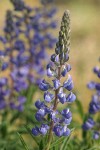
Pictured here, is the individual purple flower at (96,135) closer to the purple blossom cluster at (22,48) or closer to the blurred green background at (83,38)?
the purple blossom cluster at (22,48)

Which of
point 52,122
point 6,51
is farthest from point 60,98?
point 6,51

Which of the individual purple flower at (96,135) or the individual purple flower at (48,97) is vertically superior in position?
the individual purple flower at (48,97)

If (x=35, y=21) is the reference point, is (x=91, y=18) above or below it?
above

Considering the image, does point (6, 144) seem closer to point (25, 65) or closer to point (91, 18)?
point (25, 65)

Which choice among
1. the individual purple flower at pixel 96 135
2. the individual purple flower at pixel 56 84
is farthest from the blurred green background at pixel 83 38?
the individual purple flower at pixel 56 84

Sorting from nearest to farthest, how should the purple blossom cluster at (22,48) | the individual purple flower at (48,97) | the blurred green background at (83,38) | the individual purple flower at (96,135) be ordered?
the individual purple flower at (48,97)
the individual purple flower at (96,135)
the purple blossom cluster at (22,48)
the blurred green background at (83,38)

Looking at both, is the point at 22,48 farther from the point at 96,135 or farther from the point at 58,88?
the point at 58,88

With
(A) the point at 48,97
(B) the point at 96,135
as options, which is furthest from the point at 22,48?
(A) the point at 48,97
